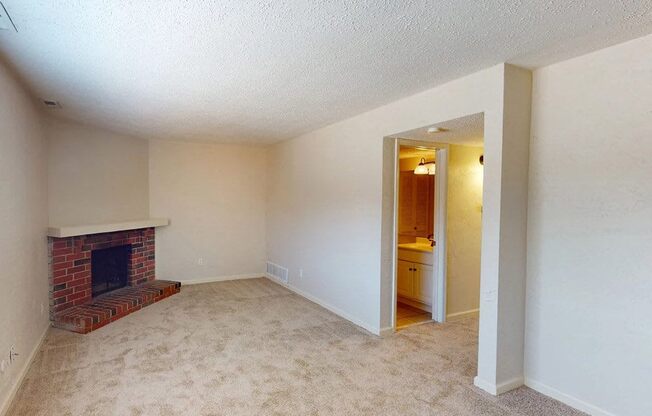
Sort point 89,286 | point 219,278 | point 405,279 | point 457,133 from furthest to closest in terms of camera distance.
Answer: point 219,278
point 405,279
point 89,286
point 457,133

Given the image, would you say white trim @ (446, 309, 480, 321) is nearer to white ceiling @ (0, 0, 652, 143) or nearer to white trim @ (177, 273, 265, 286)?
white ceiling @ (0, 0, 652, 143)

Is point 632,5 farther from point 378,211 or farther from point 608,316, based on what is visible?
point 378,211

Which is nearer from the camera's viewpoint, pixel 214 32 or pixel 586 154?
pixel 214 32

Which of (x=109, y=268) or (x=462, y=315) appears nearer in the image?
(x=462, y=315)

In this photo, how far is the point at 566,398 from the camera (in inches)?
98.7

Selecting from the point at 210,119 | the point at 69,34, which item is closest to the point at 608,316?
the point at 69,34

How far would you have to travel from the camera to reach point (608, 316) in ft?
7.57

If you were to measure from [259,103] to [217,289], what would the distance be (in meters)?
3.26

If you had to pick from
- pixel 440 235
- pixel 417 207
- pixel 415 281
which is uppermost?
pixel 417 207

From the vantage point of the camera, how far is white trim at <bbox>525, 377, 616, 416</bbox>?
93.0 inches

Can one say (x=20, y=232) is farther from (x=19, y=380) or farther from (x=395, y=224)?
(x=395, y=224)

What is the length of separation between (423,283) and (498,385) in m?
1.94

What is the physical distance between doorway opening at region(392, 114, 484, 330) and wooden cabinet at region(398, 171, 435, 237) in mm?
487

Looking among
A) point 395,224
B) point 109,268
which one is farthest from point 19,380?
point 395,224
